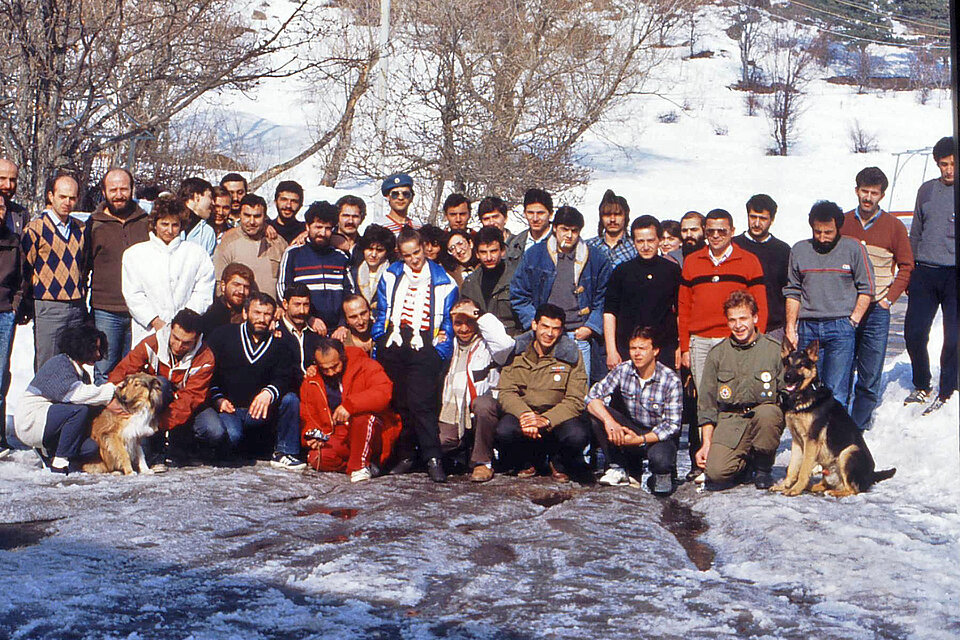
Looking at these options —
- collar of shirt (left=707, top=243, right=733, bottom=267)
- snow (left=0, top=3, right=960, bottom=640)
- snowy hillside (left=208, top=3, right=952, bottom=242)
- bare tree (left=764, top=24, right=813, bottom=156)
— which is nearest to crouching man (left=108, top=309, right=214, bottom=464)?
snow (left=0, top=3, right=960, bottom=640)

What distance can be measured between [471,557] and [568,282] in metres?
3.05

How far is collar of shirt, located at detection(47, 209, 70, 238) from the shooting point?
25.6 feet

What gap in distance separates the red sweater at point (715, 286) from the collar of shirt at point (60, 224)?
4.45m

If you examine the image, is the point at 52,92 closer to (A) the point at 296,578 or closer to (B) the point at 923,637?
(A) the point at 296,578

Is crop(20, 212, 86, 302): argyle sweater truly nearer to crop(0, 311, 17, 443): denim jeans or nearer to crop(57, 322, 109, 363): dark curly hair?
crop(0, 311, 17, 443): denim jeans

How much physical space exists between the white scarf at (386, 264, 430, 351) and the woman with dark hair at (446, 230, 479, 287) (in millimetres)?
810

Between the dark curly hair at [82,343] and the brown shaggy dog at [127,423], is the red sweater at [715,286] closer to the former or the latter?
the brown shaggy dog at [127,423]

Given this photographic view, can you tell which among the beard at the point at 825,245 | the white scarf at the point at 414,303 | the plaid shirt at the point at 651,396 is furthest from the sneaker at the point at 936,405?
the white scarf at the point at 414,303

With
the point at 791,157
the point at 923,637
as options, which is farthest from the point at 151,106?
the point at 791,157

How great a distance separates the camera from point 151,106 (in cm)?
1123

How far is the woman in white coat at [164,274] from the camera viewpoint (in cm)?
785

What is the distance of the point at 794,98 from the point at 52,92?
4382 centimetres

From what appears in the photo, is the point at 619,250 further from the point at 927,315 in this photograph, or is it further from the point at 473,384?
the point at 927,315

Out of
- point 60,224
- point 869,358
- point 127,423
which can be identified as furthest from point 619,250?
point 60,224
